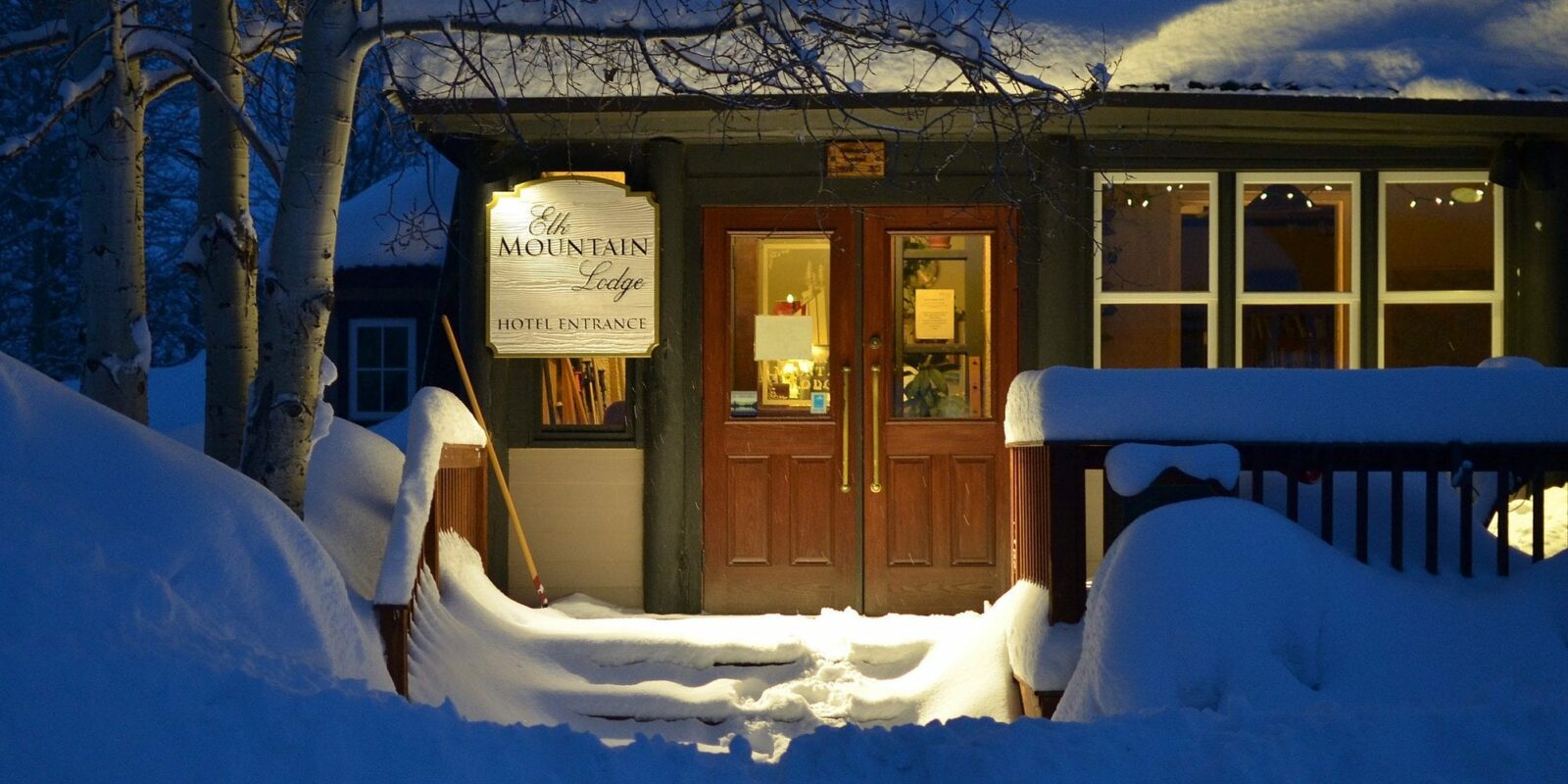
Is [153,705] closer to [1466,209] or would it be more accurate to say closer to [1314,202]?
[1314,202]

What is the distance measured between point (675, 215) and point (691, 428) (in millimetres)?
1300

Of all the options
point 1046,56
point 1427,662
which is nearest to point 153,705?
point 1427,662

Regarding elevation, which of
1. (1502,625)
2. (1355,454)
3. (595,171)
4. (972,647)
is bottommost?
(972,647)

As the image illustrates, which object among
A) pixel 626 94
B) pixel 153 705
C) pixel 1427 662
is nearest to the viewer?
pixel 153 705

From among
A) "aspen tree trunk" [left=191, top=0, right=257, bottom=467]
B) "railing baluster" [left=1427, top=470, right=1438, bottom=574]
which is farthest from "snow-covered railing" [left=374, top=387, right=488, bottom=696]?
"railing baluster" [left=1427, top=470, right=1438, bottom=574]

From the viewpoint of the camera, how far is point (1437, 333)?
27.0 ft

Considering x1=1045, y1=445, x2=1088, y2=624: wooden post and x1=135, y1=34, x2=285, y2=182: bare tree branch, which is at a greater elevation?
x1=135, y1=34, x2=285, y2=182: bare tree branch

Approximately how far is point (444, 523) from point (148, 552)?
9.67ft

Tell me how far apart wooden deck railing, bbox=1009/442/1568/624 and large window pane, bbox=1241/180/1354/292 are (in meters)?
2.94

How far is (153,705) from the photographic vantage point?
3.27 meters

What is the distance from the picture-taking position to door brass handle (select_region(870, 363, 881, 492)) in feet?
26.8

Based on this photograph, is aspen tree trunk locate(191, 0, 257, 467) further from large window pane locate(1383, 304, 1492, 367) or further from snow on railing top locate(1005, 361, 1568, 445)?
large window pane locate(1383, 304, 1492, 367)

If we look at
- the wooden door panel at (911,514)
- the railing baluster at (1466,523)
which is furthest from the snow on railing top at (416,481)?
the railing baluster at (1466,523)

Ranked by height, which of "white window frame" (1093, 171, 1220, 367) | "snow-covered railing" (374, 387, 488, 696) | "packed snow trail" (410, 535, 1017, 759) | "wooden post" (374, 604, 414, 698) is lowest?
"packed snow trail" (410, 535, 1017, 759)
